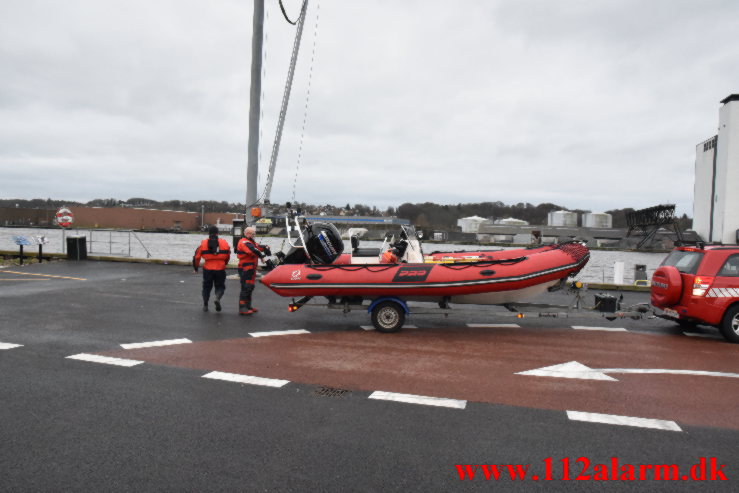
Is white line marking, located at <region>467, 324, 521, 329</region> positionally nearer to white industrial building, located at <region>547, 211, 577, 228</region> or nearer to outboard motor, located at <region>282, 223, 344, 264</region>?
outboard motor, located at <region>282, 223, 344, 264</region>

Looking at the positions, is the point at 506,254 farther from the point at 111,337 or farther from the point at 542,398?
the point at 111,337

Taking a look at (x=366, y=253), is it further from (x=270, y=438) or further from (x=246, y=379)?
(x=270, y=438)

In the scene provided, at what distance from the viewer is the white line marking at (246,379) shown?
4844 mm

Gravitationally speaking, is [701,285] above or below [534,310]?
above

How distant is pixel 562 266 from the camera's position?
730 centimetres

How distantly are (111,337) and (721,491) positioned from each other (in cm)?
714

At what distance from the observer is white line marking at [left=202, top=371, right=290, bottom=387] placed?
4.84 meters

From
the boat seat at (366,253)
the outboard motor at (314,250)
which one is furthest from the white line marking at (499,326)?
the outboard motor at (314,250)

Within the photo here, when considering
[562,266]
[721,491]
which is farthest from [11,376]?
[562,266]

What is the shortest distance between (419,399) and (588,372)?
2273 mm

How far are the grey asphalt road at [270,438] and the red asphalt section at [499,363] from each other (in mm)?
168

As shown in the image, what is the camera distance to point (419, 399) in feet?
14.6

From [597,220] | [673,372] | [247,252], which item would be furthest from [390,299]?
[597,220]

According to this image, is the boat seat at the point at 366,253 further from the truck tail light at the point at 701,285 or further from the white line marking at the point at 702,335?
the white line marking at the point at 702,335
